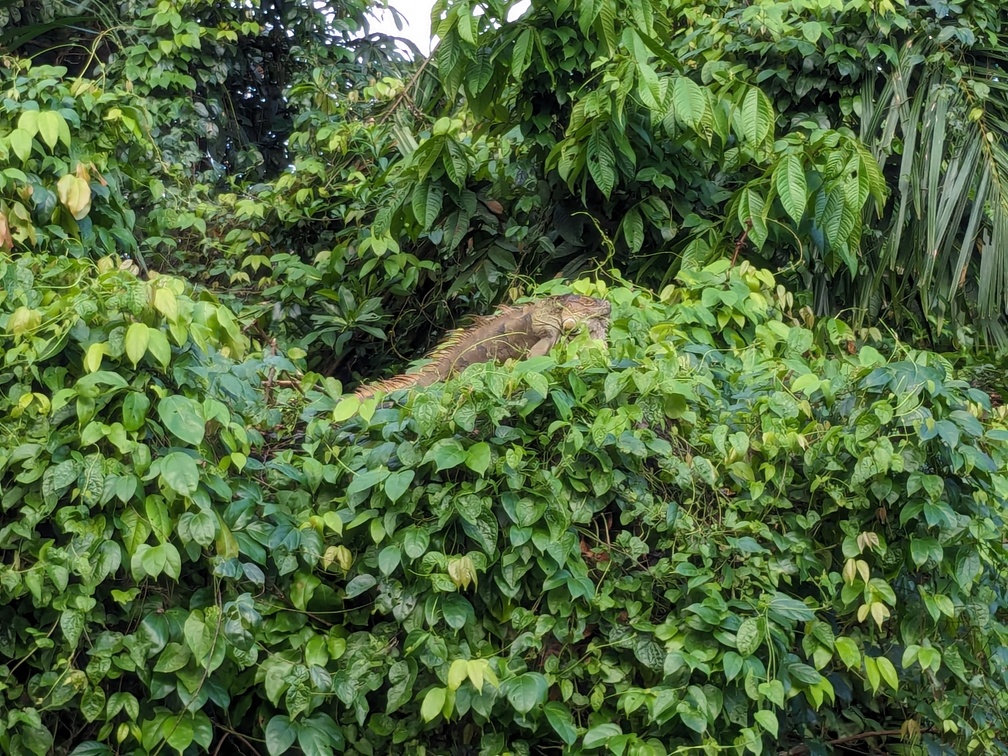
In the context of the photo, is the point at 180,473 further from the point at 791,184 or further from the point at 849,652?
the point at 791,184

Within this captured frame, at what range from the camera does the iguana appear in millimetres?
3188

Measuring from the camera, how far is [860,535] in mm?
2592

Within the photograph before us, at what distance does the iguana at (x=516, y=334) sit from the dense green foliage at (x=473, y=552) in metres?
0.45

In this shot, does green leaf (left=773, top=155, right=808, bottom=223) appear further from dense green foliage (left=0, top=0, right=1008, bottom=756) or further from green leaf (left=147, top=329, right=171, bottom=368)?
green leaf (left=147, top=329, right=171, bottom=368)

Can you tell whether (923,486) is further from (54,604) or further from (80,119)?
(80,119)

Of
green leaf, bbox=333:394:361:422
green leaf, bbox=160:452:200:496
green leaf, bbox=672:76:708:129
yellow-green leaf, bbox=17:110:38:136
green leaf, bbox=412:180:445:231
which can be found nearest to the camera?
green leaf, bbox=160:452:200:496

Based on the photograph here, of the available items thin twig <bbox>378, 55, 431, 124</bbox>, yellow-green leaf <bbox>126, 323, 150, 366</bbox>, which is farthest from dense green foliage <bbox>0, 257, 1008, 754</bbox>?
thin twig <bbox>378, 55, 431, 124</bbox>

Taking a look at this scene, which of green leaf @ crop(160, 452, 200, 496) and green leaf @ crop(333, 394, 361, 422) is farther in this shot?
green leaf @ crop(333, 394, 361, 422)

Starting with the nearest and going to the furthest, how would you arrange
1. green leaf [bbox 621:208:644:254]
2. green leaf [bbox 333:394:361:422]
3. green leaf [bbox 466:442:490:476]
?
green leaf [bbox 466:442:490:476]
green leaf [bbox 333:394:361:422]
green leaf [bbox 621:208:644:254]

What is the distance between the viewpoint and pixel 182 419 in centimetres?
237

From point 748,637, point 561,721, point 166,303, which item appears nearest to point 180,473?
point 166,303

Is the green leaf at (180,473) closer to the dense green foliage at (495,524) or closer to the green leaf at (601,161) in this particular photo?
the dense green foliage at (495,524)

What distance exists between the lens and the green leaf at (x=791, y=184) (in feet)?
11.9

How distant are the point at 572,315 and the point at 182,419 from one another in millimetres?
1267
